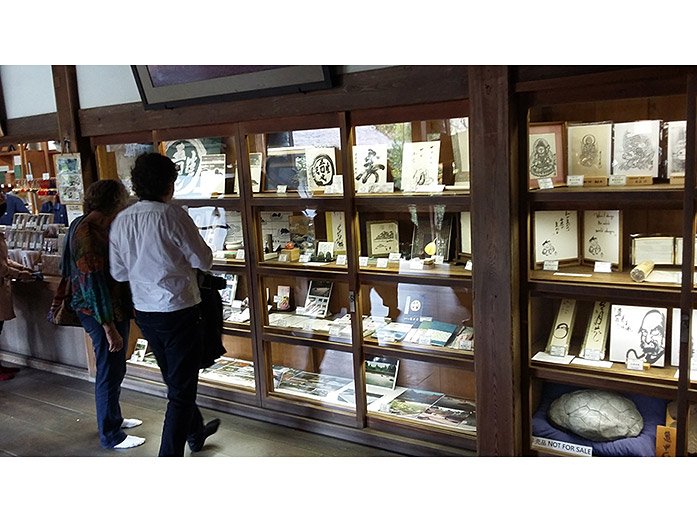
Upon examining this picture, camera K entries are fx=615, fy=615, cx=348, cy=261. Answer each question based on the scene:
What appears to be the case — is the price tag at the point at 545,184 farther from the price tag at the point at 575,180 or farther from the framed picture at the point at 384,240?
the framed picture at the point at 384,240

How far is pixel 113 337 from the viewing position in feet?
10.1

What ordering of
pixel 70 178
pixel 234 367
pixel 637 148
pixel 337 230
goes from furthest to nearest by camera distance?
pixel 70 178
pixel 234 367
pixel 337 230
pixel 637 148

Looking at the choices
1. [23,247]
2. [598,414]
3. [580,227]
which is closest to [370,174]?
[580,227]

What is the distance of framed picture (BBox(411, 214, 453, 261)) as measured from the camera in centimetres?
309

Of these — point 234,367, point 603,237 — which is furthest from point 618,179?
point 234,367

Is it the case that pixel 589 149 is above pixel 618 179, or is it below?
above

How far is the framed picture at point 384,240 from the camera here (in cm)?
325

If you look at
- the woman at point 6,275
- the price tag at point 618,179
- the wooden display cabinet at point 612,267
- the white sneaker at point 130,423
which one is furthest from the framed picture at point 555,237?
the woman at point 6,275

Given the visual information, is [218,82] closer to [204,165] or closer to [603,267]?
[204,165]

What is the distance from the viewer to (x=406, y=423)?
3133mm

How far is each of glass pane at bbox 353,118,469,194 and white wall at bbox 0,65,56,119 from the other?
7.87 ft

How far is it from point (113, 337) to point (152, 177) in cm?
91

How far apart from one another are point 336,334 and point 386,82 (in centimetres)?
140
